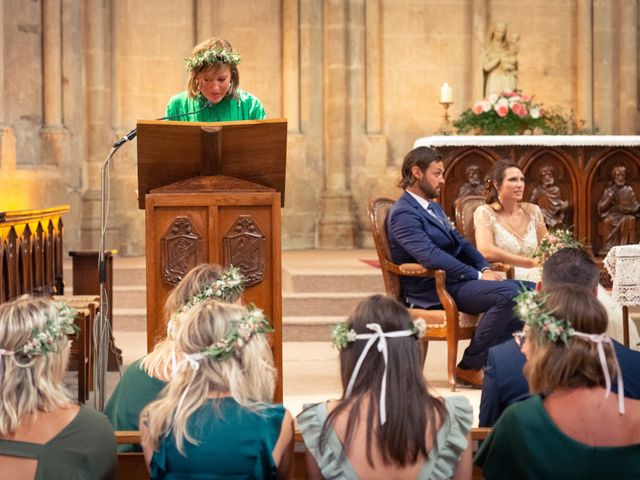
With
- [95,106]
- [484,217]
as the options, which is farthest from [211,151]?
[95,106]

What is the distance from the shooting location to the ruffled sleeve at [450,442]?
2.74m

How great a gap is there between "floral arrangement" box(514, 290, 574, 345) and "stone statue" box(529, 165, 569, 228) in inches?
230

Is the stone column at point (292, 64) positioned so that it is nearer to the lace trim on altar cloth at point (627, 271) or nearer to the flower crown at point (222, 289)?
the lace trim on altar cloth at point (627, 271)

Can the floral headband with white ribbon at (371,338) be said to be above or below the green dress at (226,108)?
below

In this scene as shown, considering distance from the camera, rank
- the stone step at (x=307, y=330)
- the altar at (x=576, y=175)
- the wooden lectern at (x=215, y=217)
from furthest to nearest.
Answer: the altar at (x=576, y=175) < the stone step at (x=307, y=330) < the wooden lectern at (x=215, y=217)

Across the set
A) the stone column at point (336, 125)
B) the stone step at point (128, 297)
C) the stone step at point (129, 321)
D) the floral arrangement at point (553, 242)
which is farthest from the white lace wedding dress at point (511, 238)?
the stone column at point (336, 125)

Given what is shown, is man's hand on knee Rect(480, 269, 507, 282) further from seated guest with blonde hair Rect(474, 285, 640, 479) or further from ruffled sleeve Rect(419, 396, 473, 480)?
ruffled sleeve Rect(419, 396, 473, 480)

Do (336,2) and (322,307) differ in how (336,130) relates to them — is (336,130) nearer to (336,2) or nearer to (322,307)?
(336,2)

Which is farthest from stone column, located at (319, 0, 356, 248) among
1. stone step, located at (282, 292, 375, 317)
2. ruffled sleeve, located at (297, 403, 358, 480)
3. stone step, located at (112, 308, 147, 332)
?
ruffled sleeve, located at (297, 403, 358, 480)

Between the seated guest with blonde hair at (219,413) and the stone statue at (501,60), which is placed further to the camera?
the stone statue at (501,60)

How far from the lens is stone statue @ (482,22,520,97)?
39.1 feet

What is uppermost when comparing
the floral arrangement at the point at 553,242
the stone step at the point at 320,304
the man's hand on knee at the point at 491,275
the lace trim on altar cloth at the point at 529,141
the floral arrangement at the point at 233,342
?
the lace trim on altar cloth at the point at 529,141

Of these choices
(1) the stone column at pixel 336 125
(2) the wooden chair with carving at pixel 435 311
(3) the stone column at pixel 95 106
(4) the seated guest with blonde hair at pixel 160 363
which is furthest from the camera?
(1) the stone column at pixel 336 125

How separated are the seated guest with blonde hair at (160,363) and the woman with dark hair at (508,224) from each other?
335 cm
